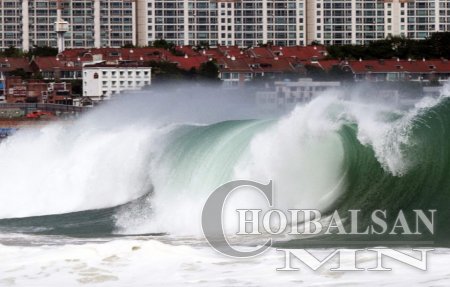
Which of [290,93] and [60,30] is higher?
[60,30]

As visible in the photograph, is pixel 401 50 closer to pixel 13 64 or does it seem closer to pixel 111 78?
pixel 111 78

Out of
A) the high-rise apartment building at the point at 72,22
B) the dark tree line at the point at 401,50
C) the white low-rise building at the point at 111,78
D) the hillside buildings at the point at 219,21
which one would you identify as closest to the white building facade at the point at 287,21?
the hillside buildings at the point at 219,21

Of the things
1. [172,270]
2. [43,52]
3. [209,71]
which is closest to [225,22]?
[43,52]

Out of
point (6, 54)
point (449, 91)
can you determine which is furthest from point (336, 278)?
point (6, 54)

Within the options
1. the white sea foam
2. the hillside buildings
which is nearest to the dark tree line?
the hillside buildings

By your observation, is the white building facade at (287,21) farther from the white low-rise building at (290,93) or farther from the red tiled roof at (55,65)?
the white low-rise building at (290,93)

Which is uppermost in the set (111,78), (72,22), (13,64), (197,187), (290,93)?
(72,22)

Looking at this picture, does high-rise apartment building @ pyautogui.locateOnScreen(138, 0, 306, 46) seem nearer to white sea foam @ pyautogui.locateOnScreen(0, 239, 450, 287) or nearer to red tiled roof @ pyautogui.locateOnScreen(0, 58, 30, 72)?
red tiled roof @ pyautogui.locateOnScreen(0, 58, 30, 72)
